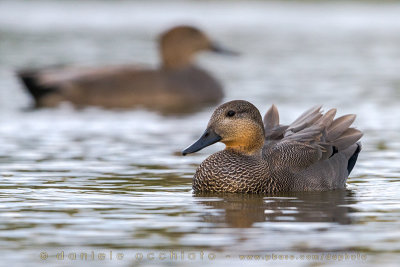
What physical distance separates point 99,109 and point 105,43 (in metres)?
18.1

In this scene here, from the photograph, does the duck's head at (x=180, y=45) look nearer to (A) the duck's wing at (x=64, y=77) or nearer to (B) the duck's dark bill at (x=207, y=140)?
(A) the duck's wing at (x=64, y=77)

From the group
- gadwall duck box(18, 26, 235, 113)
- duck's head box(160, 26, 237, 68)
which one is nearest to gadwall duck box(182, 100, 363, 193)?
gadwall duck box(18, 26, 235, 113)

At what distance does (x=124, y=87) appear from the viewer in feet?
64.3

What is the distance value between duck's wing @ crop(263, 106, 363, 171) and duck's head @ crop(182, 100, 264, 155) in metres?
0.25

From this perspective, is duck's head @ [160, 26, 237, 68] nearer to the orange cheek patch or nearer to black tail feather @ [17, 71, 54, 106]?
black tail feather @ [17, 71, 54, 106]

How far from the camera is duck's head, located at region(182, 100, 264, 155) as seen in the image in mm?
10000

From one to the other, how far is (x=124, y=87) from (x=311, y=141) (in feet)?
31.5

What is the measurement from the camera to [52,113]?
58.4 feet

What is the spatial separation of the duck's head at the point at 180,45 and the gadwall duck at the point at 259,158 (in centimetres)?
997

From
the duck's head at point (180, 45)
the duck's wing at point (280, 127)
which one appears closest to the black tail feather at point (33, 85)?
the duck's head at point (180, 45)

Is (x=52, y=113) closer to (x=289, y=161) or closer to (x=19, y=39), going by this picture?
(x=289, y=161)

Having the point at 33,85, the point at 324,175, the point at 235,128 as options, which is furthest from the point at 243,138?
the point at 33,85

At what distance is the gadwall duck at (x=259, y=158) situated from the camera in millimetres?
9977

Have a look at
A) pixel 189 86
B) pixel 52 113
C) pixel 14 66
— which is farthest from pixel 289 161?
pixel 14 66
